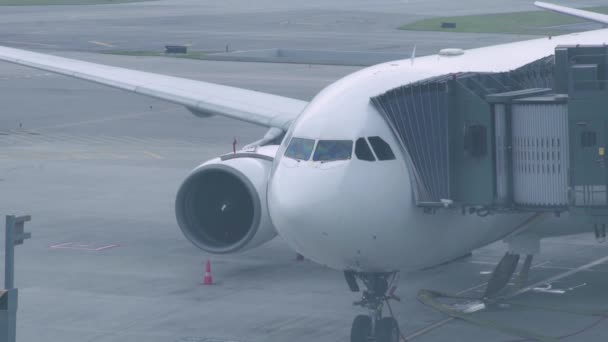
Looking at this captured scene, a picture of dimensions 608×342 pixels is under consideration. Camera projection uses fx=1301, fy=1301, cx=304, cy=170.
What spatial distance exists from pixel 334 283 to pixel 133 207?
29.0ft

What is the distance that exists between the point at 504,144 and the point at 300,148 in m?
2.87

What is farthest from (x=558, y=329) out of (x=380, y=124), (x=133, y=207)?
(x=133, y=207)

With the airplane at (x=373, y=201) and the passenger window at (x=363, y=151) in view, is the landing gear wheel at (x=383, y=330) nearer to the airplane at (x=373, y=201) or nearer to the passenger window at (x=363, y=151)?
the airplane at (x=373, y=201)

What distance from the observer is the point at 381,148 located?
17734 millimetres

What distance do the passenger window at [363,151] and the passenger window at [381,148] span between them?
0.28ft

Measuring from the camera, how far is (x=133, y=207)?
101 ft

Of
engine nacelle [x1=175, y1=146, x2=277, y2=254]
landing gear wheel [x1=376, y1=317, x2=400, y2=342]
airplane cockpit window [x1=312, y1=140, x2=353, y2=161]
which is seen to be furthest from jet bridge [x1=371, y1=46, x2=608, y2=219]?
engine nacelle [x1=175, y1=146, x2=277, y2=254]

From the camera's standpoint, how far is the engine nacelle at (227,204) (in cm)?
2286

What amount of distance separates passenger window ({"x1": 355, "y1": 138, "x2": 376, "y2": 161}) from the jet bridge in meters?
0.51

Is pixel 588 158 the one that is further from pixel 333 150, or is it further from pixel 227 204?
pixel 227 204

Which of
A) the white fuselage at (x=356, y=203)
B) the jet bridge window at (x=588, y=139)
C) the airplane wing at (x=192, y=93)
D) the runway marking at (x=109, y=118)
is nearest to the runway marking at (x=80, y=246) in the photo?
the airplane wing at (x=192, y=93)

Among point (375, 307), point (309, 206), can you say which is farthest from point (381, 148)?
point (375, 307)

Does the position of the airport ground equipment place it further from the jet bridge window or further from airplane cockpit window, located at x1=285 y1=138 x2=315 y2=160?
the jet bridge window

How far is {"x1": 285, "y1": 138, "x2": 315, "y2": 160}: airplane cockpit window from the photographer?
1783 cm
